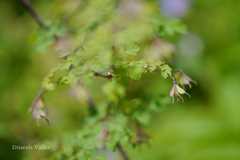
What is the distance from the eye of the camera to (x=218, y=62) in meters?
4.11

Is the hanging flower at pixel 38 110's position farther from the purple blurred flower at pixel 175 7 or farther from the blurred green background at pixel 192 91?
the purple blurred flower at pixel 175 7

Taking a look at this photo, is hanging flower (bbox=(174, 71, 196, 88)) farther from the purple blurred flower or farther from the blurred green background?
the purple blurred flower

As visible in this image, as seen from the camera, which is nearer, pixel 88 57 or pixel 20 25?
pixel 88 57

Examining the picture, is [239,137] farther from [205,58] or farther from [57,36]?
[57,36]

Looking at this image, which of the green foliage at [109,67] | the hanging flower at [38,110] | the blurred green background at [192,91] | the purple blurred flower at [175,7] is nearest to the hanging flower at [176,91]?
the green foliage at [109,67]

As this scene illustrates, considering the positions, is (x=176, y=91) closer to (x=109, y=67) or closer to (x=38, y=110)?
(x=109, y=67)

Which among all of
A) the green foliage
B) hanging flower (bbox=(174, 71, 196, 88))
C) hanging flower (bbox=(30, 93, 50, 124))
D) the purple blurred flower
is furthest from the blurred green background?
hanging flower (bbox=(174, 71, 196, 88))

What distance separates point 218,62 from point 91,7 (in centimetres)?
242

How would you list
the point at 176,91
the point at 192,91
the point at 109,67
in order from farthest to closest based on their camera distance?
the point at 192,91, the point at 109,67, the point at 176,91

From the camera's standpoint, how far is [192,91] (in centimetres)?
407

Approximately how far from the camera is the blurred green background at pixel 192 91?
10.6 feet

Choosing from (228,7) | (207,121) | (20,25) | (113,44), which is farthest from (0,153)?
(228,7)

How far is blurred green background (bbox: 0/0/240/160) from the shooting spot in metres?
3.24

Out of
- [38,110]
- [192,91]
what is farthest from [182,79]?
[192,91]
